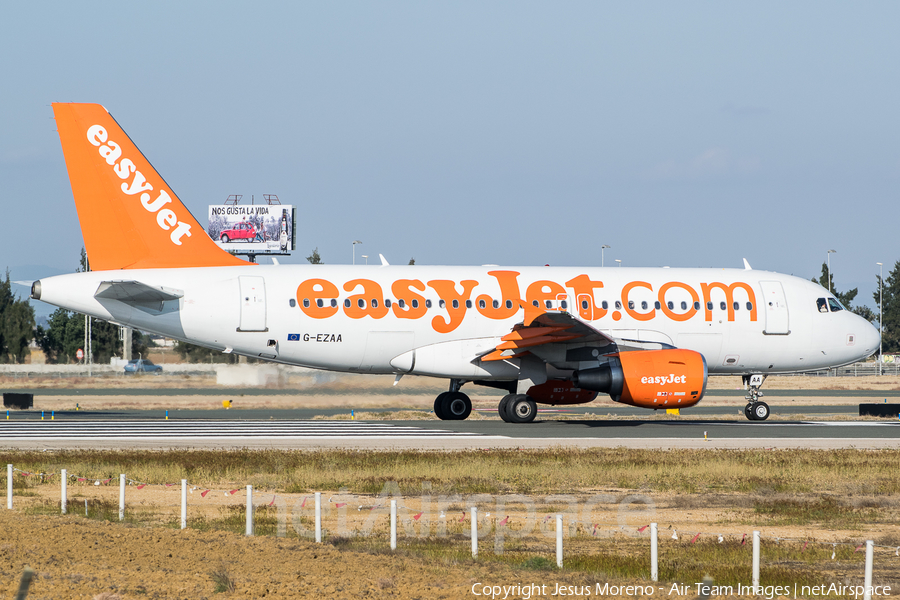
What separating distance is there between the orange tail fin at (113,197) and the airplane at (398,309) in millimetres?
36

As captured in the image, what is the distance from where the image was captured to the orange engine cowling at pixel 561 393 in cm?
3111

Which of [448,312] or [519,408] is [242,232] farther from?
[519,408]

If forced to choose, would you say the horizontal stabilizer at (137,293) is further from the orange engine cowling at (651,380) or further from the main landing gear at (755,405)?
the main landing gear at (755,405)

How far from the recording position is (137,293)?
29094 mm

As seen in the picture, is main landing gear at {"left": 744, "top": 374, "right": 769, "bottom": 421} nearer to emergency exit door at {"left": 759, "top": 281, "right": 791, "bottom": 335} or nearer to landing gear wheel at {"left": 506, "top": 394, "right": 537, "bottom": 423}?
emergency exit door at {"left": 759, "top": 281, "right": 791, "bottom": 335}

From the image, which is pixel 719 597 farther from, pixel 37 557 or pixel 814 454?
pixel 814 454

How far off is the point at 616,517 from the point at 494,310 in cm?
1618

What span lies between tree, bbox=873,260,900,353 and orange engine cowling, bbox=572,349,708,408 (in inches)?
3411

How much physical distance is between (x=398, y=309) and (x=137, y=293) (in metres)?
7.61

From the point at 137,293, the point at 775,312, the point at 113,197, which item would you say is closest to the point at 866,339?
the point at 775,312

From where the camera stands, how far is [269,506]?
1648 cm

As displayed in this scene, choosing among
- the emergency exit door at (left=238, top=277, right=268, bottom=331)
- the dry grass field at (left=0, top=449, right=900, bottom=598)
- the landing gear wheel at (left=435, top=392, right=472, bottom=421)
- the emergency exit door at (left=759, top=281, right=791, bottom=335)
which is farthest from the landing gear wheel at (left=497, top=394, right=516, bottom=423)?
the emergency exit door at (left=759, top=281, right=791, bottom=335)

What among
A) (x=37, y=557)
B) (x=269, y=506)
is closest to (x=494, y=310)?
(x=269, y=506)

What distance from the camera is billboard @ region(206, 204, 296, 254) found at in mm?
89125
